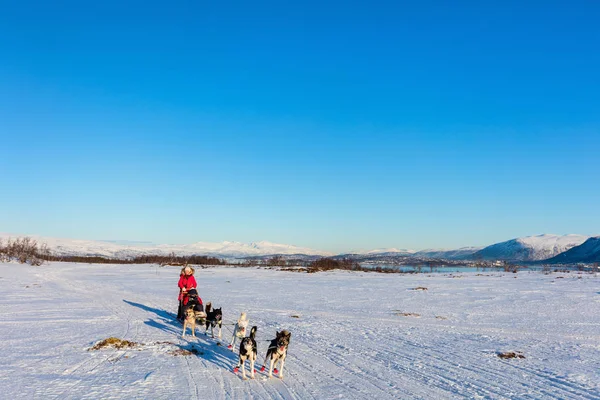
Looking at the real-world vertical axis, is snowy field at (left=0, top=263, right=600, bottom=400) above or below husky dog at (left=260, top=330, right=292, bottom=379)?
below

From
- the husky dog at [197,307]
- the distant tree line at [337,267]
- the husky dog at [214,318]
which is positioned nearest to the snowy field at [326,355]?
the husky dog at [214,318]

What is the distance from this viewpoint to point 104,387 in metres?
7.53

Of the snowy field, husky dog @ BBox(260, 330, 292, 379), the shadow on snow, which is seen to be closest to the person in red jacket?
the shadow on snow

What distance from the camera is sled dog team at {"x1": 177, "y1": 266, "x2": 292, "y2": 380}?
8.19m

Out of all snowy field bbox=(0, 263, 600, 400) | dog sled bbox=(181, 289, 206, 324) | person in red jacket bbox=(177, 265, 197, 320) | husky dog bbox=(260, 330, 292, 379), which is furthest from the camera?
person in red jacket bbox=(177, 265, 197, 320)

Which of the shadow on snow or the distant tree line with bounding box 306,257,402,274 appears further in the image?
the distant tree line with bounding box 306,257,402,274

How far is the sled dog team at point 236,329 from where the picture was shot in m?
8.19

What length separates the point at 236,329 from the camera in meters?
9.91

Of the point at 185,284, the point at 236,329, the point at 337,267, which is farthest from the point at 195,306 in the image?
the point at 337,267

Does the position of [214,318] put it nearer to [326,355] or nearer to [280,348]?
[326,355]

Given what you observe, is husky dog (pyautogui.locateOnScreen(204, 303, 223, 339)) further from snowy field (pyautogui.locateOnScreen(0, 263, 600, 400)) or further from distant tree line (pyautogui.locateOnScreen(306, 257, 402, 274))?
distant tree line (pyautogui.locateOnScreen(306, 257, 402, 274))

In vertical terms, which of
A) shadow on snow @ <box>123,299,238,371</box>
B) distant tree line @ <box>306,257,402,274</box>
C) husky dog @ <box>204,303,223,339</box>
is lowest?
distant tree line @ <box>306,257,402,274</box>

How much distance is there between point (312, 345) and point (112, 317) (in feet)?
29.3

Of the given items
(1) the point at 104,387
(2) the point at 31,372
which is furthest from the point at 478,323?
(2) the point at 31,372
